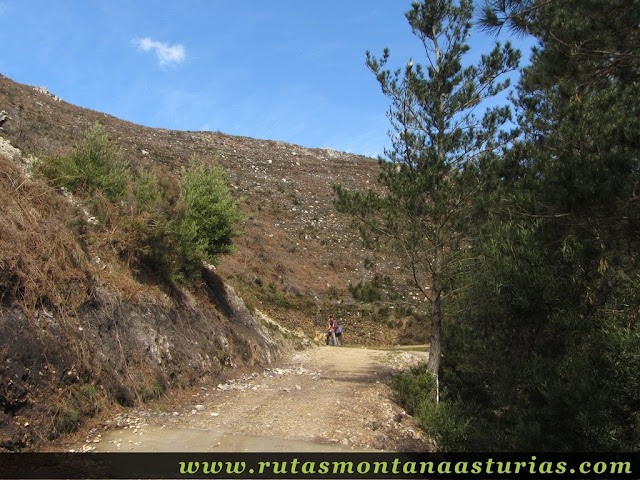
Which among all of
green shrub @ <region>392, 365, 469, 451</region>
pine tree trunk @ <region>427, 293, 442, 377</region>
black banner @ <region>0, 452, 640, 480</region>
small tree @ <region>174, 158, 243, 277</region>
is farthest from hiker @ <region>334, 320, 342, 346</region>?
black banner @ <region>0, 452, 640, 480</region>

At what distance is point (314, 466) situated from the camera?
231 inches

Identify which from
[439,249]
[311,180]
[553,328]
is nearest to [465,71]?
[439,249]

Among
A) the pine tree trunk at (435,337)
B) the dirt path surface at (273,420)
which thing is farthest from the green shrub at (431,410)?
the dirt path surface at (273,420)

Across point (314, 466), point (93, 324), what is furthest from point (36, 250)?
point (314, 466)

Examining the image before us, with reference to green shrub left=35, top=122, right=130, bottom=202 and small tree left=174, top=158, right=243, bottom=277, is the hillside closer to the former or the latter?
green shrub left=35, top=122, right=130, bottom=202

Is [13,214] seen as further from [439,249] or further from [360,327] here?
[360,327]

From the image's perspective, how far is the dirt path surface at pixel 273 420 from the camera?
6145 mm

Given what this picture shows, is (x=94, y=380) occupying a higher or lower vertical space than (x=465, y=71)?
lower

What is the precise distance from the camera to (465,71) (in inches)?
419

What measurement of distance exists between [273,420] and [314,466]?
1845 millimetres

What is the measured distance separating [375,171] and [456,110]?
4145 centimetres

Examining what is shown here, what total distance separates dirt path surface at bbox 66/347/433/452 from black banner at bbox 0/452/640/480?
0.95 feet

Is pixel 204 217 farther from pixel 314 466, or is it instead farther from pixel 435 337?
pixel 314 466

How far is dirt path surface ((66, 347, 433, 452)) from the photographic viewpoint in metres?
6.14
